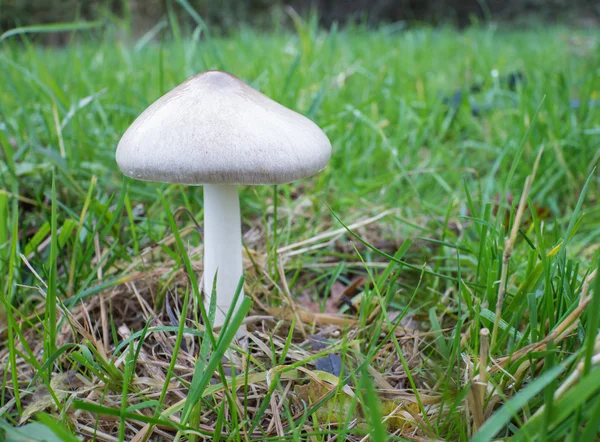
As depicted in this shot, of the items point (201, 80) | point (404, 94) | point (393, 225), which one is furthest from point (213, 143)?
point (404, 94)

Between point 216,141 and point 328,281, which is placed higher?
point 216,141

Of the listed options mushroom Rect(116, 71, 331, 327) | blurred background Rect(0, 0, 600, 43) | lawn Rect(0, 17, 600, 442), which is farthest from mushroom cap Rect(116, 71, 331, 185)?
blurred background Rect(0, 0, 600, 43)

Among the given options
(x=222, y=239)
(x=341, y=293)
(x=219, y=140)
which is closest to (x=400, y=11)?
(x=341, y=293)

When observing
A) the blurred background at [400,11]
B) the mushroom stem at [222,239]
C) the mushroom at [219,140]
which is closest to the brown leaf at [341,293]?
the mushroom stem at [222,239]

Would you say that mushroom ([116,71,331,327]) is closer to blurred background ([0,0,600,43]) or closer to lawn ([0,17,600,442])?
lawn ([0,17,600,442])

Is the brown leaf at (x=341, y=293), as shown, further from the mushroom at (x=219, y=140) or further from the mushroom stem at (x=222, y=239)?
the mushroom at (x=219, y=140)

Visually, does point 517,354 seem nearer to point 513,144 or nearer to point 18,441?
point 18,441

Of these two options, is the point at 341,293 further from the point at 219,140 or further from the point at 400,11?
the point at 400,11

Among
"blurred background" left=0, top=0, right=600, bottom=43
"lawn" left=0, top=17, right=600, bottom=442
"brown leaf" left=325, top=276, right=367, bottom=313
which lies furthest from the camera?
"blurred background" left=0, top=0, right=600, bottom=43
